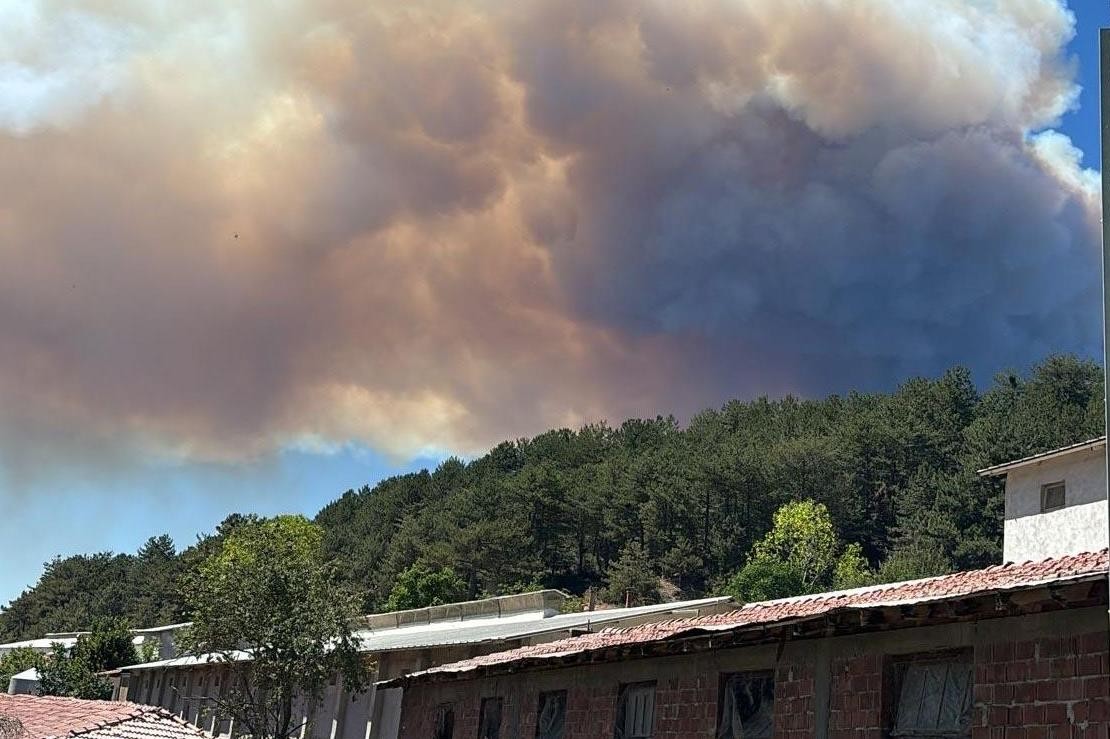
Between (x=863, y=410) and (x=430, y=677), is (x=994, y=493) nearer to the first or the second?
(x=863, y=410)

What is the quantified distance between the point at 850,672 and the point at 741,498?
9436 cm

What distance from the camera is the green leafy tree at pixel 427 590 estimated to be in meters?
99.1

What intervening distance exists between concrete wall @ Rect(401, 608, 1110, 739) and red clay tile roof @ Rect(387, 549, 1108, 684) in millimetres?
495

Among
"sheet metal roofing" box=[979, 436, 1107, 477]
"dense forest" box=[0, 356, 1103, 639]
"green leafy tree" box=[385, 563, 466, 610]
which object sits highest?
"dense forest" box=[0, 356, 1103, 639]

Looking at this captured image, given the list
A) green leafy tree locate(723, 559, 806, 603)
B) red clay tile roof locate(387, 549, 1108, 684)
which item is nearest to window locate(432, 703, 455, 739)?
red clay tile roof locate(387, 549, 1108, 684)

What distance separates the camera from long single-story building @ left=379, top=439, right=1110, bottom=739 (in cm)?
1273

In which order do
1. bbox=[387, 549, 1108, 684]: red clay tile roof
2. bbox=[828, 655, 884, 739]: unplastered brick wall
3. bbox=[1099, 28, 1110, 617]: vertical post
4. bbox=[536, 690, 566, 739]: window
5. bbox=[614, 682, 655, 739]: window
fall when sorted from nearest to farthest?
bbox=[1099, 28, 1110, 617]: vertical post, bbox=[387, 549, 1108, 684]: red clay tile roof, bbox=[828, 655, 884, 739]: unplastered brick wall, bbox=[614, 682, 655, 739]: window, bbox=[536, 690, 566, 739]: window

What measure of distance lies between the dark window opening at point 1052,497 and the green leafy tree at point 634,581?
63.0 m

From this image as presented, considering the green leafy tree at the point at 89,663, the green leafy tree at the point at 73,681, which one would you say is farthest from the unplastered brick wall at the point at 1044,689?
the green leafy tree at the point at 73,681

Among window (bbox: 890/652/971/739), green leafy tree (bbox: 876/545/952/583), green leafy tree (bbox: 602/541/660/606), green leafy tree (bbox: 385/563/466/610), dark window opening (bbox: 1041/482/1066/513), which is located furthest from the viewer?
green leafy tree (bbox: 385/563/466/610)

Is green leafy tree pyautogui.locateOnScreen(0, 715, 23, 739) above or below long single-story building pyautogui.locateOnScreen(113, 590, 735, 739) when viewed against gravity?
below

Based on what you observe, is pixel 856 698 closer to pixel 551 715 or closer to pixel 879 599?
pixel 879 599

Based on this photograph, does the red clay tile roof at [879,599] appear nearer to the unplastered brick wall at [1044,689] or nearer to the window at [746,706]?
the unplastered brick wall at [1044,689]

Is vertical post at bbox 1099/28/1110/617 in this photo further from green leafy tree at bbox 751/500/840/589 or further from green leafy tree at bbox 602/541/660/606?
green leafy tree at bbox 602/541/660/606
